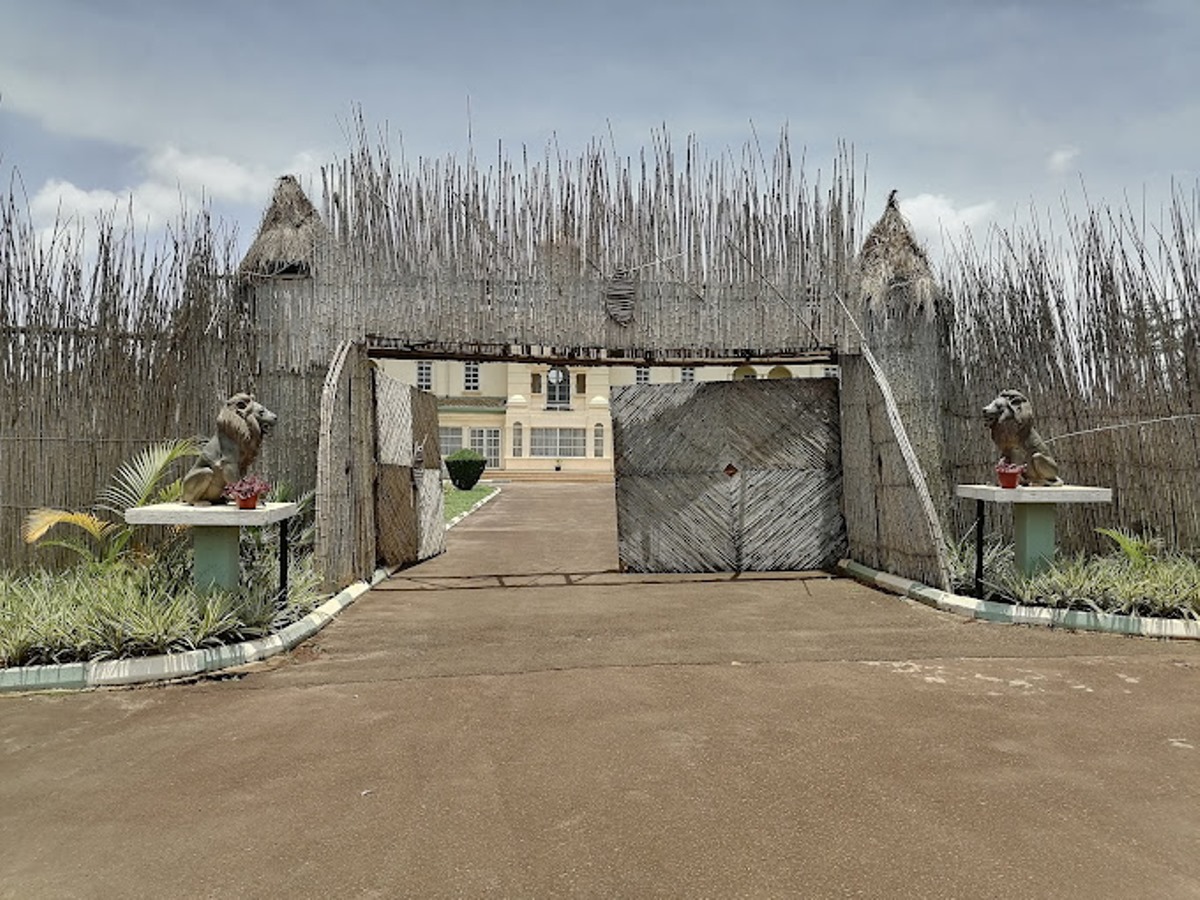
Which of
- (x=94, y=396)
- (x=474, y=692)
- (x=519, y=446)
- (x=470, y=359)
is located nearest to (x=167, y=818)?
(x=474, y=692)

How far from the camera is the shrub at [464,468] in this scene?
81.5ft

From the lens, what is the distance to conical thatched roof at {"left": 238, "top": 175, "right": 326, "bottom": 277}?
8.50m

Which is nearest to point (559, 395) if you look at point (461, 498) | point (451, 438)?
point (451, 438)

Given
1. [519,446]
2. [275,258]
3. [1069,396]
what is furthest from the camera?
[519,446]

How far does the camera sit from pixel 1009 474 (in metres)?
6.84

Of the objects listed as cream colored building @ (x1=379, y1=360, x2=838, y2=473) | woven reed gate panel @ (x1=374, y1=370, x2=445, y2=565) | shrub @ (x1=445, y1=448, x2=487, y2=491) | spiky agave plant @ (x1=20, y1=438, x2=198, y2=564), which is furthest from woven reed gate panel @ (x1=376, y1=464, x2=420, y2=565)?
cream colored building @ (x1=379, y1=360, x2=838, y2=473)

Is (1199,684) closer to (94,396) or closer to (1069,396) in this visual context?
(1069,396)

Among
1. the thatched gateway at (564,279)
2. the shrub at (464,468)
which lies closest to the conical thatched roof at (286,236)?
the thatched gateway at (564,279)

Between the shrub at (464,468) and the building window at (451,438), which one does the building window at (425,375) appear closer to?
the building window at (451,438)

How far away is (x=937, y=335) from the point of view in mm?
8898

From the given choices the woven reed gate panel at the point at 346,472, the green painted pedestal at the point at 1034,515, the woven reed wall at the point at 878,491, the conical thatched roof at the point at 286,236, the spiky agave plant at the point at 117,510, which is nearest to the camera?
the spiky agave plant at the point at 117,510

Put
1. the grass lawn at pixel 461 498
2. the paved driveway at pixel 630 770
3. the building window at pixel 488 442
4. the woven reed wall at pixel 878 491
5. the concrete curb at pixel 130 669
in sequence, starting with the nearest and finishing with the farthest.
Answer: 1. the paved driveway at pixel 630 770
2. the concrete curb at pixel 130 669
3. the woven reed wall at pixel 878 491
4. the grass lawn at pixel 461 498
5. the building window at pixel 488 442

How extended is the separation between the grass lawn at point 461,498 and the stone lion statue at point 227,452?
9749 millimetres

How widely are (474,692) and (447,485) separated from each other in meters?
22.7
